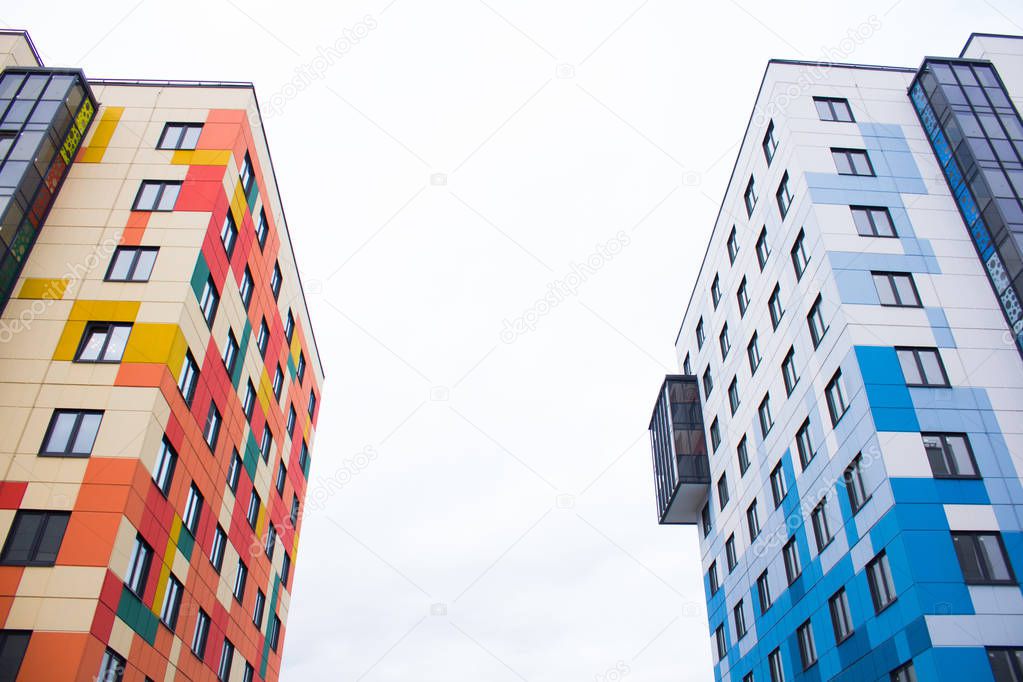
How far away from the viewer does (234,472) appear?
116 feet

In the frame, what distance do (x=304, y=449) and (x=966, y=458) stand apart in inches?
1455

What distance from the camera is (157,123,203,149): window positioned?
33.5 meters

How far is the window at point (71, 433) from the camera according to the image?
81.0 feet

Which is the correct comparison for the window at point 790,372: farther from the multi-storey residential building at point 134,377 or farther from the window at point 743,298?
the multi-storey residential building at point 134,377

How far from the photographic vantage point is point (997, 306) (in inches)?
1217

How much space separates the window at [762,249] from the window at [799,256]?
3.64 m

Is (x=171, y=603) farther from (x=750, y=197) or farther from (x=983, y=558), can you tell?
(x=750, y=197)

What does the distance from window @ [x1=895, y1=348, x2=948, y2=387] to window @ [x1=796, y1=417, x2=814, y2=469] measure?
537 cm

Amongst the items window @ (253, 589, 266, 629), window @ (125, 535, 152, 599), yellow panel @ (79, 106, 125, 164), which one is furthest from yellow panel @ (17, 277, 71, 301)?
window @ (253, 589, 266, 629)

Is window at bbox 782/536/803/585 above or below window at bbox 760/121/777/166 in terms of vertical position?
below

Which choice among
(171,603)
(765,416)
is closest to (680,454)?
(765,416)

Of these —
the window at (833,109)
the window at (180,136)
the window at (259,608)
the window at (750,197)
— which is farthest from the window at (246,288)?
the window at (833,109)

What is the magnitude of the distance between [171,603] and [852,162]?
1394 inches

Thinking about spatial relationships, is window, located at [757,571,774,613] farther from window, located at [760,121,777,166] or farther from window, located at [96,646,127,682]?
window, located at [96,646,127,682]
